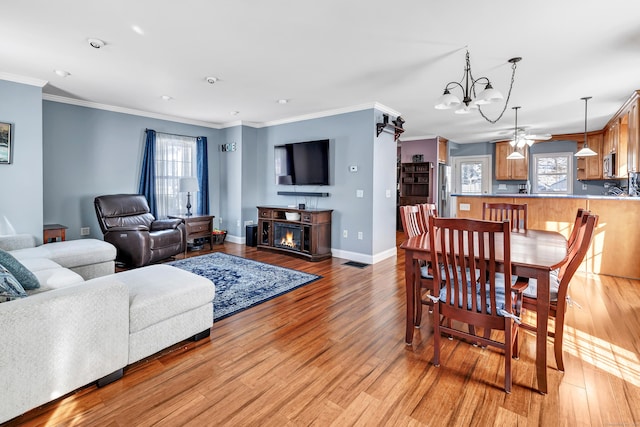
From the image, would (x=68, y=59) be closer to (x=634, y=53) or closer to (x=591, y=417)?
(x=591, y=417)

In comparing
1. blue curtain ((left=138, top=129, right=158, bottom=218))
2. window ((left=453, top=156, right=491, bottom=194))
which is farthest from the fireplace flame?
window ((left=453, top=156, right=491, bottom=194))

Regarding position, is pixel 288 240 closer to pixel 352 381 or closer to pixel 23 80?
pixel 352 381

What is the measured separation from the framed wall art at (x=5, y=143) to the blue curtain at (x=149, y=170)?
6.25ft

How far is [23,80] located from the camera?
3789 millimetres

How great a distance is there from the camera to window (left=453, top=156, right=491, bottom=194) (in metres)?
8.60

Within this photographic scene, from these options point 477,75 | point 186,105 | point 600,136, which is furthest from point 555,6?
point 600,136

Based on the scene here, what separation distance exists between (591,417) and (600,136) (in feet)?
25.3

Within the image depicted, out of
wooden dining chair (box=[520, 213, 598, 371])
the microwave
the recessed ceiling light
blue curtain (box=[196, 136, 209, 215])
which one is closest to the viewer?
wooden dining chair (box=[520, 213, 598, 371])

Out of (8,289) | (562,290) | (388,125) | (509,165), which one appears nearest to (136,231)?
(8,289)

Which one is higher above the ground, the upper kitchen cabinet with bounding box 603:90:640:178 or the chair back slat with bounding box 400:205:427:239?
the upper kitchen cabinet with bounding box 603:90:640:178

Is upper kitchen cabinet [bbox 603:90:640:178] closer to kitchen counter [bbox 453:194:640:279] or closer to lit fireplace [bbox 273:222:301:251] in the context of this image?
kitchen counter [bbox 453:194:640:279]

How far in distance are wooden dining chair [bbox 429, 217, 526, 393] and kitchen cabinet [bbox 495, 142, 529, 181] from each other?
713 cm

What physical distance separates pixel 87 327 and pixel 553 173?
30.8 ft

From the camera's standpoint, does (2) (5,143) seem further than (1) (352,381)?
Yes
